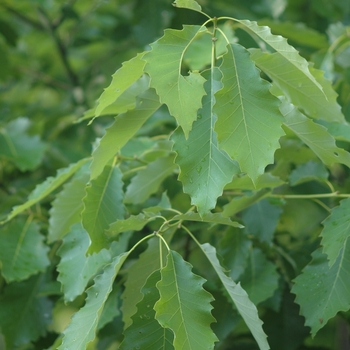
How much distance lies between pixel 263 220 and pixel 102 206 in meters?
0.37

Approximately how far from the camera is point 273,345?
1433 millimetres

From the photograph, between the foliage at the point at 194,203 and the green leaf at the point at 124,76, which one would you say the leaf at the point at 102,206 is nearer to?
the foliage at the point at 194,203

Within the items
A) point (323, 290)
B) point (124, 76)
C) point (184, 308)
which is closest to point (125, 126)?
point (124, 76)

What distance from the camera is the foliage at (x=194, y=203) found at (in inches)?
31.9

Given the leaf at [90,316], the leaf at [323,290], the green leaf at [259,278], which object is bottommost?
the green leaf at [259,278]

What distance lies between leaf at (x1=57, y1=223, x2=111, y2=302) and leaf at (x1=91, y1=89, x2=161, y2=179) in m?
0.17

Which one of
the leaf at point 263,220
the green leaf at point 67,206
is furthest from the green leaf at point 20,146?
the leaf at point 263,220

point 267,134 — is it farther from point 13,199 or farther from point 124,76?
point 13,199

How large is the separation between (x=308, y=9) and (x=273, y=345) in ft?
4.78

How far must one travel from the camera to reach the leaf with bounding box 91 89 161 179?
37.0 inches

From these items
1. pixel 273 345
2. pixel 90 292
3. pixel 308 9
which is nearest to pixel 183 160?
pixel 90 292

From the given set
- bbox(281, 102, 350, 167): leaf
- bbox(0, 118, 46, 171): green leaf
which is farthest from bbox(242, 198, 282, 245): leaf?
bbox(0, 118, 46, 171): green leaf

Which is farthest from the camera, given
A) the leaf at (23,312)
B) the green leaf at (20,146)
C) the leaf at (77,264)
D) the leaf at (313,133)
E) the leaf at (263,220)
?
the green leaf at (20,146)

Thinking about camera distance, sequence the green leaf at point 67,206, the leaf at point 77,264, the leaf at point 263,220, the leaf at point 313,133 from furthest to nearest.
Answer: the leaf at point 263,220, the green leaf at point 67,206, the leaf at point 77,264, the leaf at point 313,133
